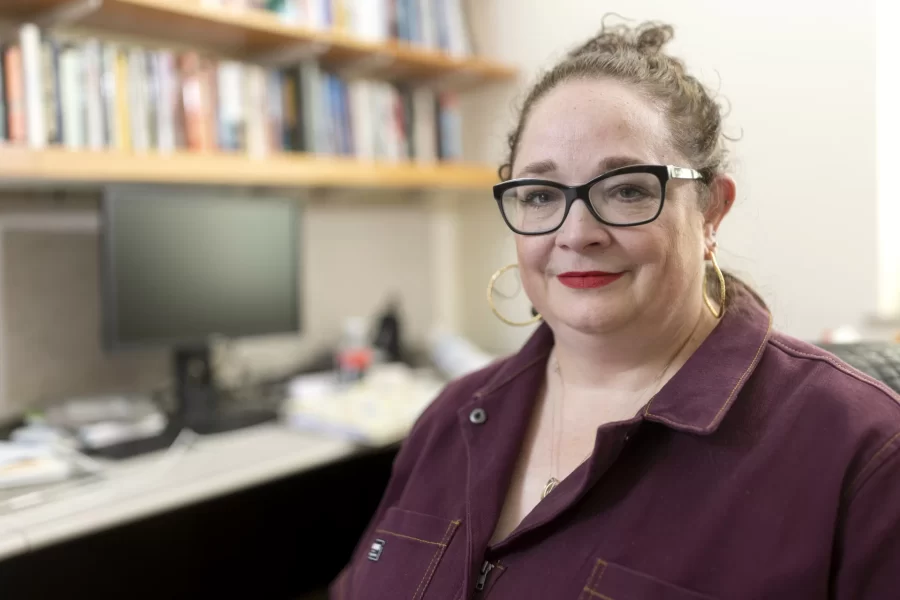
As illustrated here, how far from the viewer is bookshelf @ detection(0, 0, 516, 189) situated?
5.44 feet

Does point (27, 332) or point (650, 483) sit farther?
point (27, 332)

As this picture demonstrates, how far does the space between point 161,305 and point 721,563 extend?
1.48m

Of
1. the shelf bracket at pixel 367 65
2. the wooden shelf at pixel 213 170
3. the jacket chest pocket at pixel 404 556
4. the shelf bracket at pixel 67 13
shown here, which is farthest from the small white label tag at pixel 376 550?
the shelf bracket at pixel 367 65

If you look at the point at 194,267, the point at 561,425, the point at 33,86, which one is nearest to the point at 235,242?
the point at 194,267

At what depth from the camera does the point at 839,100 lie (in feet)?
5.97

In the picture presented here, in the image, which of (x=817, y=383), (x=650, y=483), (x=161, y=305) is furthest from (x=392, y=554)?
(x=161, y=305)

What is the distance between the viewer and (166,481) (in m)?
1.42

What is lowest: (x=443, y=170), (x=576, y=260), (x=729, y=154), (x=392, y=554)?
(x=392, y=554)

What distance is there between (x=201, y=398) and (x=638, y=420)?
4.46 ft

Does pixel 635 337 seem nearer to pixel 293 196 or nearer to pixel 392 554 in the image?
pixel 392 554

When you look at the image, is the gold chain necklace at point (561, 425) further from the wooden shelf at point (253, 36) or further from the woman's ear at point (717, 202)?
the wooden shelf at point (253, 36)

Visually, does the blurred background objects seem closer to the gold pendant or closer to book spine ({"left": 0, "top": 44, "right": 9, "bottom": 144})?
book spine ({"left": 0, "top": 44, "right": 9, "bottom": 144})

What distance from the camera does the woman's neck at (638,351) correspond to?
0.91 meters

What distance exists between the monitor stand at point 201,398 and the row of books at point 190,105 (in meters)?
0.54
